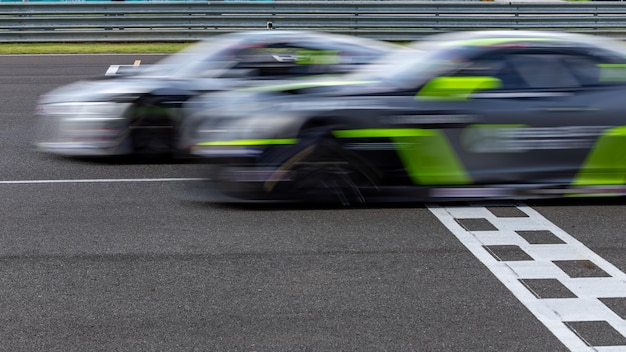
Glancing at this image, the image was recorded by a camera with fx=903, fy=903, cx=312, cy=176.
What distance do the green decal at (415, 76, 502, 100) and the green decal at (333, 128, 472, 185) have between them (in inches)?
13.3

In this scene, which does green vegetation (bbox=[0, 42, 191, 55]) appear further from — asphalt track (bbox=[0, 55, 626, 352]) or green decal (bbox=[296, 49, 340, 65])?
asphalt track (bbox=[0, 55, 626, 352])

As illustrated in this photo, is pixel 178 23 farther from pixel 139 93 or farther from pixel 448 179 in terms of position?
pixel 448 179

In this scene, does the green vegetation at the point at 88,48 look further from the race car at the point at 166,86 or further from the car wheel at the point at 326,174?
the car wheel at the point at 326,174

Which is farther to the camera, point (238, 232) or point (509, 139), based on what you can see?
point (509, 139)

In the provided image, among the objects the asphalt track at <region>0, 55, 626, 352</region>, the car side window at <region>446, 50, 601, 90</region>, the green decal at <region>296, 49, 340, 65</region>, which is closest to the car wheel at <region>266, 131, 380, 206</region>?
the asphalt track at <region>0, 55, 626, 352</region>

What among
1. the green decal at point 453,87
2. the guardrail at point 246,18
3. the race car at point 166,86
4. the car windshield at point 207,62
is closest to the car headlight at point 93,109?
the race car at point 166,86

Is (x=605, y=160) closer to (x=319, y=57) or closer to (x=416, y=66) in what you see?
(x=416, y=66)

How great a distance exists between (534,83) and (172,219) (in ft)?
10.8

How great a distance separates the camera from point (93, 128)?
30.9ft

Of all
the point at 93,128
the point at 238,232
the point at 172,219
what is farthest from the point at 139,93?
the point at 238,232

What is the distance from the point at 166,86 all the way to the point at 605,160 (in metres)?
4.48

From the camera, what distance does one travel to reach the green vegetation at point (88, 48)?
20.8 meters

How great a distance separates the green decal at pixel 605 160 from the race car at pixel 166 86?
122 inches

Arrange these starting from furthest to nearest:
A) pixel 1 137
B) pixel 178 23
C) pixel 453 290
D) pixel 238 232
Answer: pixel 178 23
pixel 1 137
pixel 238 232
pixel 453 290
